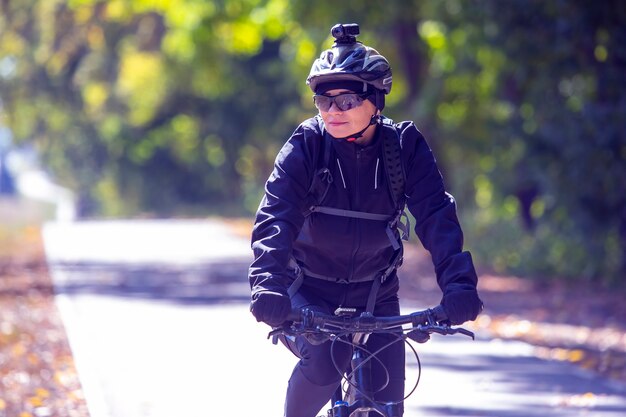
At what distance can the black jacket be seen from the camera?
15.8 ft

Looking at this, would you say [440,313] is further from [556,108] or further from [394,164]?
[556,108]

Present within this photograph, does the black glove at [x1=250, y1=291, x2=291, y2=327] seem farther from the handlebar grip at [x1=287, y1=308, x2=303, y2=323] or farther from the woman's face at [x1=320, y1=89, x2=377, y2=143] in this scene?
the woman's face at [x1=320, y1=89, x2=377, y2=143]

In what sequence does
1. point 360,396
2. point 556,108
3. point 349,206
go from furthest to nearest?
point 556,108, point 349,206, point 360,396

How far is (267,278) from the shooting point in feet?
15.1

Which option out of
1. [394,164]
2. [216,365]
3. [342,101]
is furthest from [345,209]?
[216,365]

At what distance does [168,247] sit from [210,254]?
2233 mm

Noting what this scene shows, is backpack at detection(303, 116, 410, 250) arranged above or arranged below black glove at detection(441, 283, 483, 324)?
above

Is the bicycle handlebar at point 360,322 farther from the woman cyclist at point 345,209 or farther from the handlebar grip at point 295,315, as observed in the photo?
the woman cyclist at point 345,209

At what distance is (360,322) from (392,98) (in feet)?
73.9

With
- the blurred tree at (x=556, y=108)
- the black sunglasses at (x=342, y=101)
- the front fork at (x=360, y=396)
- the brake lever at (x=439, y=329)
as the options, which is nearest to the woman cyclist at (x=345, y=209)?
the black sunglasses at (x=342, y=101)

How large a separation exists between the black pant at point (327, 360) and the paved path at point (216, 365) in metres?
4.03

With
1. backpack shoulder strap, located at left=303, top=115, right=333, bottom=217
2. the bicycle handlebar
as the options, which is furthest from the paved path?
the bicycle handlebar

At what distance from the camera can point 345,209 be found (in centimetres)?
500

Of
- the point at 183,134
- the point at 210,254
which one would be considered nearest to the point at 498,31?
the point at 210,254
